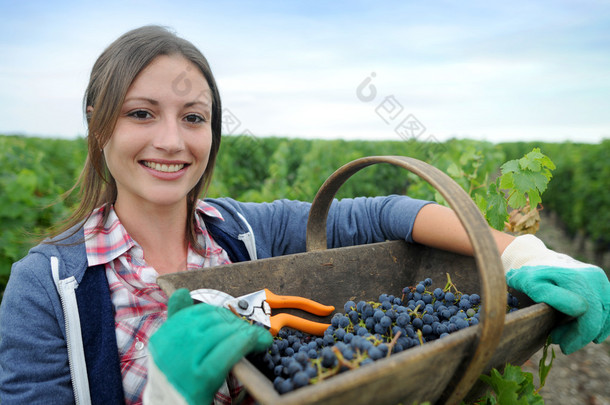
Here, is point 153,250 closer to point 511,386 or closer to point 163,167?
point 163,167

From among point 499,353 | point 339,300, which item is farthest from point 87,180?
point 499,353

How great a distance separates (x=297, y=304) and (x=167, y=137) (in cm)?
76

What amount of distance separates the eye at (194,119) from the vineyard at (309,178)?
0.85 m

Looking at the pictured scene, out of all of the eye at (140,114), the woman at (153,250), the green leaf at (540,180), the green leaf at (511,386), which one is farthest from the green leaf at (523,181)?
the eye at (140,114)

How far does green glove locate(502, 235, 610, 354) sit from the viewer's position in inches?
44.8

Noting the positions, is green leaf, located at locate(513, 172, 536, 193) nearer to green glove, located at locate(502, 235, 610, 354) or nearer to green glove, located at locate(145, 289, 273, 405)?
green glove, located at locate(502, 235, 610, 354)

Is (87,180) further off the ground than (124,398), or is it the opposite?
(87,180)

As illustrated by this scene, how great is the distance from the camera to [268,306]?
52.6 inches

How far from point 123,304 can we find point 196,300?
1.40 feet

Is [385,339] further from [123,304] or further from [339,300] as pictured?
[123,304]

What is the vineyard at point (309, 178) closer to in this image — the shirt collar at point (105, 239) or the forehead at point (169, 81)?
the shirt collar at point (105, 239)

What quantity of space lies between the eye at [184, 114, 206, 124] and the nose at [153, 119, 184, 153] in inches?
4.0

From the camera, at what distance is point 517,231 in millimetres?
2250

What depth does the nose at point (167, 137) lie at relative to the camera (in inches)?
59.2
